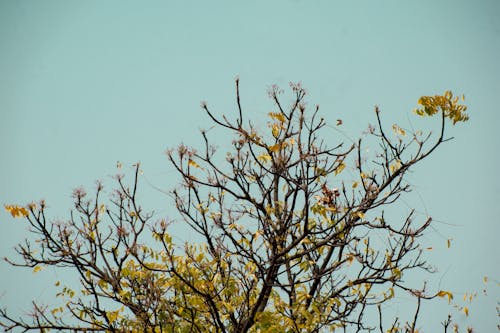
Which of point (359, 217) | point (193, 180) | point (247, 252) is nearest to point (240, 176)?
point (193, 180)

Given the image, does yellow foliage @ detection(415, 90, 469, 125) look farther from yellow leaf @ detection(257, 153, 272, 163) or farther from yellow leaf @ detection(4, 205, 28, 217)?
yellow leaf @ detection(4, 205, 28, 217)

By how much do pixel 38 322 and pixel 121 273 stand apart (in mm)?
1613

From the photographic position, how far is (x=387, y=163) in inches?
324

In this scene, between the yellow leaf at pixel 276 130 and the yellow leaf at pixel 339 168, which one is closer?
the yellow leaf at pixel 339 168

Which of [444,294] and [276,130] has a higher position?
[276,130]

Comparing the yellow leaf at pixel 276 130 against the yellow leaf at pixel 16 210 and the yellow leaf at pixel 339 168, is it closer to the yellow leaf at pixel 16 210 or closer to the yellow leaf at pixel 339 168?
the yellow leaf at pixel 339 168

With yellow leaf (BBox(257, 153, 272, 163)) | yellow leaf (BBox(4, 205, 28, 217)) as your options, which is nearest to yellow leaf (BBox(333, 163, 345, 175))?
yellow leaf (BBox(257, 153, 272, 163))

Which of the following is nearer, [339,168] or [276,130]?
[339,168]

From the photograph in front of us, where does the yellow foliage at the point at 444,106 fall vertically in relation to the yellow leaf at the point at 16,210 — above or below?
above

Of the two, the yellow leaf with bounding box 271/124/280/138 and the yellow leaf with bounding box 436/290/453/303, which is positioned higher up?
the yellow leaf with bounding box 271/124/280/138

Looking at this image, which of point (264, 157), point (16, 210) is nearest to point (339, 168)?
point (264, 157)

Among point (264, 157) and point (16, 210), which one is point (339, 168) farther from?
point (16, 210)

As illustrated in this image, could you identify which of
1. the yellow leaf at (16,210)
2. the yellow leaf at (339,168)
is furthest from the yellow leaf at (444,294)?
the yellow leaf at (16,210)

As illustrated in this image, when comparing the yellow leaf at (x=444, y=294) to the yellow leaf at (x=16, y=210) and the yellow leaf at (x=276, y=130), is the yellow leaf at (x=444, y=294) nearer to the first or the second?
the yellow leaf at (x=276, y=130)
